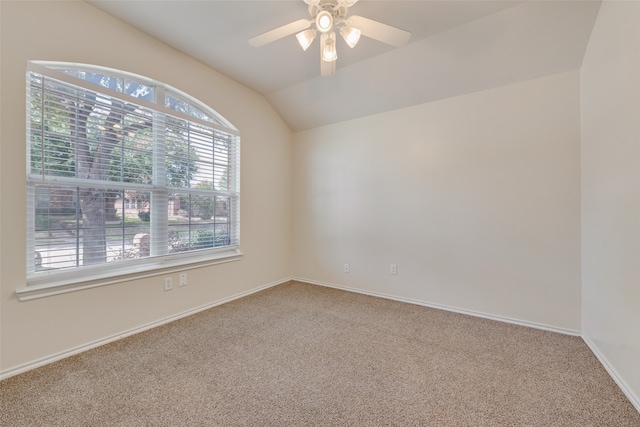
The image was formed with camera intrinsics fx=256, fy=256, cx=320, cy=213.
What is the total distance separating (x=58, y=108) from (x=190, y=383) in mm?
2176

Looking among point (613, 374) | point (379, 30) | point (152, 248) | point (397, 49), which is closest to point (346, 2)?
point (379, 30)

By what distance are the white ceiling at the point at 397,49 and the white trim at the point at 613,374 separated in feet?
7.59

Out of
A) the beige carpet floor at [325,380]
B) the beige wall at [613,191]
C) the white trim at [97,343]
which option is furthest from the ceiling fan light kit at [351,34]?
the white trim at [97,343]

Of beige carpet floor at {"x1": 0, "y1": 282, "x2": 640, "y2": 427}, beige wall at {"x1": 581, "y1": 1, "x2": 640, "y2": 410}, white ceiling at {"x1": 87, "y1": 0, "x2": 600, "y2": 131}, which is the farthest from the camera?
white ceiling at {"x1": 87, "y1": 0, "x2": 600, "y2": 131}

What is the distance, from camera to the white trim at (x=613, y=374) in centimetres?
145

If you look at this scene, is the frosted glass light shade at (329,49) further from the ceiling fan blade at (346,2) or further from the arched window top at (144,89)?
the arched window top at (144,89)

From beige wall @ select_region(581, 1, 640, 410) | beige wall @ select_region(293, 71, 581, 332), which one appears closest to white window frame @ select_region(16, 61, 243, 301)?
beige wall @ select_region(293, 71, 581, 332)

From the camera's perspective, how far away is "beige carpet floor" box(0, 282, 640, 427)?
4.51ft

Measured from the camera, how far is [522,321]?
247 cm

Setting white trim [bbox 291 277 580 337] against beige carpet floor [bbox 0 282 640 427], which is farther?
white trim [bbox 291 277 580 337]

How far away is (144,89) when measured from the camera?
2.40 meters

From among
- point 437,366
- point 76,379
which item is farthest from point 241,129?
point 437,366

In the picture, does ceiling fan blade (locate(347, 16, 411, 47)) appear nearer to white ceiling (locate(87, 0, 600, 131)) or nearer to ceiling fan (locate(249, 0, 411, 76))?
ceiling fan (locate(249, 0, 411, 76))

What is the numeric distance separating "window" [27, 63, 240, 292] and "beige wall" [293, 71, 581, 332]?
1.64m
